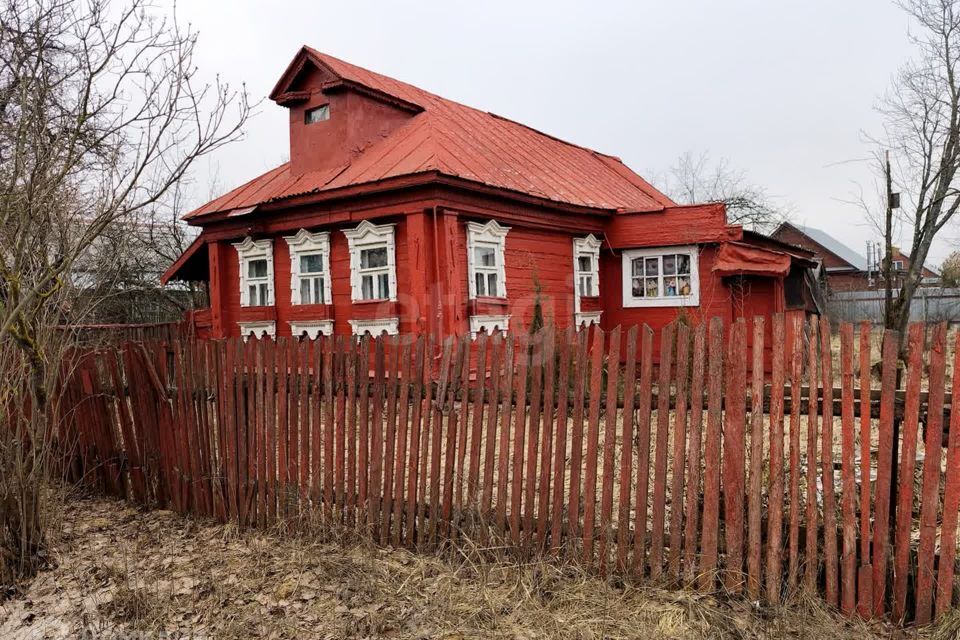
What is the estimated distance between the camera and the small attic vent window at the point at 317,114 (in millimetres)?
12453

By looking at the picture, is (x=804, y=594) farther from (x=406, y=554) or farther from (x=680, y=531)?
(x=406, y=554)

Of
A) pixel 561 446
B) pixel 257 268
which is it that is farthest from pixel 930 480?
pixel 257 268

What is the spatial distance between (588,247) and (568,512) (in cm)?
1002

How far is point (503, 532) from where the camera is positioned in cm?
412

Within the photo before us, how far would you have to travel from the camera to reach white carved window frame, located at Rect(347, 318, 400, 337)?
10562mm

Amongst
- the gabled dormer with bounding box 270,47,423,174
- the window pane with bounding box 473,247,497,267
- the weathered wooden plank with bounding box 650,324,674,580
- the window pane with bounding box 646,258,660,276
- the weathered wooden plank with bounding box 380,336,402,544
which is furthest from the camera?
the window pane with bounding box 646,258,660,276

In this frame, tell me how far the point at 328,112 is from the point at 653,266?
737 cm

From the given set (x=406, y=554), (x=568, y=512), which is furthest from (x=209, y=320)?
(x=568, y=512)

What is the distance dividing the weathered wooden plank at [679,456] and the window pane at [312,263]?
918cm

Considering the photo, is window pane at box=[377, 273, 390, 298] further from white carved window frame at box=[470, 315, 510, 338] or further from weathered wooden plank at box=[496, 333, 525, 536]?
weathered wooden plank at box=[496, 333, 525, 536]

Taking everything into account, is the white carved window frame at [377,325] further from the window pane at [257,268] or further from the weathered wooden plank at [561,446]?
the weathered wooden plank at [561,446]

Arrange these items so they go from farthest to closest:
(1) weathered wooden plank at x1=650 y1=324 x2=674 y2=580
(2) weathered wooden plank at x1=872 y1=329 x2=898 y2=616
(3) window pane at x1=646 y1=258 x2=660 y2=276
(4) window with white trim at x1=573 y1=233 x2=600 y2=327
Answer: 1. (3) window pane at x1=646 y1=258 x2=660 y2=276
2. (4) window with white trim at x1=573 y1=233 x2=600 y2=327
3. (1) weathered wooden plank at x1=650 y1=324 x2=674 y2=580
4. (2) weathered wooden plank at x1=872 y1=329 x2=898 y2=616

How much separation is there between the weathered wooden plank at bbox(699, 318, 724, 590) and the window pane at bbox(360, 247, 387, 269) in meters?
7.97

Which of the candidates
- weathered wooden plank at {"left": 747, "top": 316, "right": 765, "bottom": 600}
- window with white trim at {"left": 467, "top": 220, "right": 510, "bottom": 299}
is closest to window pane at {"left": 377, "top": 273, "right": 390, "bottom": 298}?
window with white trim at {"left": 467, "top": 220, "right": 510, "bottom": 299}
